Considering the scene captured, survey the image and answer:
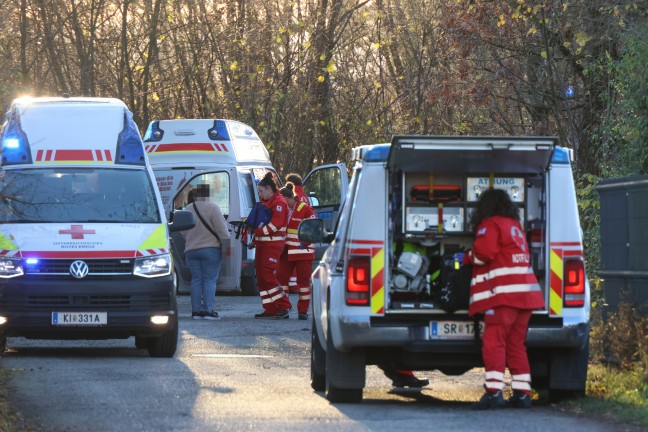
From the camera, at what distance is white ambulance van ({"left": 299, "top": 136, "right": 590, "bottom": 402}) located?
9383mm

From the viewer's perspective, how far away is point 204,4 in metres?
32.6

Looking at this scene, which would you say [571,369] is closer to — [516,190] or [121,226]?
[516,190]

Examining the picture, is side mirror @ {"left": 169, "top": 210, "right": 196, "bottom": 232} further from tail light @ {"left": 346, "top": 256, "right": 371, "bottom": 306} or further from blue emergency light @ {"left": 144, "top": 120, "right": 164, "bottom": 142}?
blue emergency light @ {"left": 144, "top": 120, "right": 164, "bottom": 142}

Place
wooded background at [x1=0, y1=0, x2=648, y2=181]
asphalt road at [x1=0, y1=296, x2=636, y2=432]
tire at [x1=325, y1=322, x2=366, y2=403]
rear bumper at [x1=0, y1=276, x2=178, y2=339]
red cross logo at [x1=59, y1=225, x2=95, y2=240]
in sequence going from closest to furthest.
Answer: asphalt road at [x1=0, y1=296, x2=636, y2=432], tire at [x1=325, y1=322, x2=366, y2=403], rear bumper at [x1=0, y1=276, x2=178, y2=339], red cross logo at [x1=59, y1=225, x2=95, y2=240], wooded background at [x1=0, y1=0, x2=648, y2=181]

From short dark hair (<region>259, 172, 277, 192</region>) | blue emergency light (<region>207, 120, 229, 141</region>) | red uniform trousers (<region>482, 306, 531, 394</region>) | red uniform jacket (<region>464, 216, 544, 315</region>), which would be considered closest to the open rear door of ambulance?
red uniform jacket (<region>464, 216, 544, 315</region>)

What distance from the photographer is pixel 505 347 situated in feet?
31.0

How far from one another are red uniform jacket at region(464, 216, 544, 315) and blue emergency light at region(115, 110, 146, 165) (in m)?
5.44

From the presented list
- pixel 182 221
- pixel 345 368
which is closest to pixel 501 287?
pixel 345 368

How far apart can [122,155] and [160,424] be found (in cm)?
548

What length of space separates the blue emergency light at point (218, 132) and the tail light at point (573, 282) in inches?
503

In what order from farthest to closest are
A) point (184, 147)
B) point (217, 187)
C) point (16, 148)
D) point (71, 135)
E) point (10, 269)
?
point (184, 147), point (217, 187), point (71, 135), point (16, 148), point (10, 269)

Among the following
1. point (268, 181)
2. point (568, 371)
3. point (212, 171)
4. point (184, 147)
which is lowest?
point (568, 371)

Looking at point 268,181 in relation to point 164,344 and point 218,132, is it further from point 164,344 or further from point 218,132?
point 164,344

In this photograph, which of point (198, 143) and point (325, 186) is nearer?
point (198, 143)
